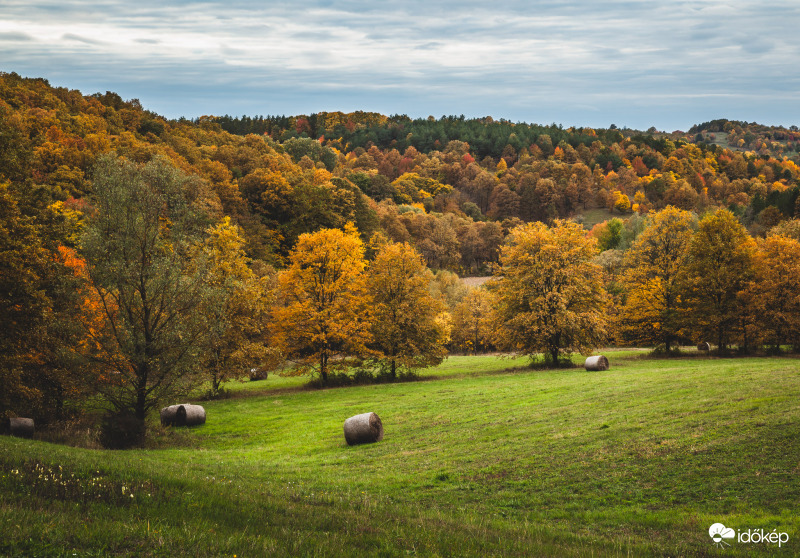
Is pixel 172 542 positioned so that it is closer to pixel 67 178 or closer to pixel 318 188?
pixel 67 178

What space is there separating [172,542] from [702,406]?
18203mm

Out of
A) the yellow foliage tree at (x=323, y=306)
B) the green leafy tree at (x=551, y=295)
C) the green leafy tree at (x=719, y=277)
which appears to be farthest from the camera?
the green leafy tree at (x=719, y=277)

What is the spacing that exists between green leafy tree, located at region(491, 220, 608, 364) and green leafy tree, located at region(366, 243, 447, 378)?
21.4ft

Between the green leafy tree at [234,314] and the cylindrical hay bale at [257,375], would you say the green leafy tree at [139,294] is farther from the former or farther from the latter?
the cylindrical hay bale at [257,375]

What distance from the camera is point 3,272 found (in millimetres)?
23000

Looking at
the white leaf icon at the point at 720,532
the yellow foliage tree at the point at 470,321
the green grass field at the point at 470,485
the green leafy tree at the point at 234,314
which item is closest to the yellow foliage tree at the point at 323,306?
the green leafy tree at the point at 234,314

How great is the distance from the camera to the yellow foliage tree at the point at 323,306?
143ft

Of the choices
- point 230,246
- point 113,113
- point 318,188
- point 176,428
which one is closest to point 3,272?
point 176,428

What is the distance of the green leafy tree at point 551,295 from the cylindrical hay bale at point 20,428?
35005 millimetres

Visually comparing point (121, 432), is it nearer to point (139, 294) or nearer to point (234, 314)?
point (139, 294)

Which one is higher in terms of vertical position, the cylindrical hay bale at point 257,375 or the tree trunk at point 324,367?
the tree trunk at point 324,367

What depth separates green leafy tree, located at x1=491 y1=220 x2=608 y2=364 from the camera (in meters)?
44.4

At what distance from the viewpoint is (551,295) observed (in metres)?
44.3

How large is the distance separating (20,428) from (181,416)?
768 cm
